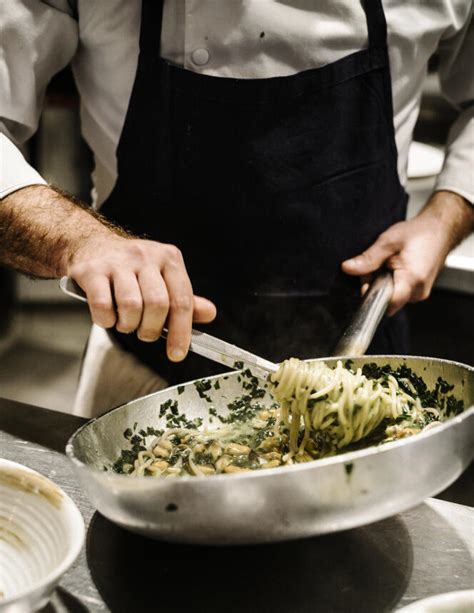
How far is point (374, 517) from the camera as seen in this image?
1.01 meters

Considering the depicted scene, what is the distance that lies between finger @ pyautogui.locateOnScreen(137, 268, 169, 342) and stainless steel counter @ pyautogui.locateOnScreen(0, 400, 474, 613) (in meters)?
0.30

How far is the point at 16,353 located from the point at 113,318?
333 cm

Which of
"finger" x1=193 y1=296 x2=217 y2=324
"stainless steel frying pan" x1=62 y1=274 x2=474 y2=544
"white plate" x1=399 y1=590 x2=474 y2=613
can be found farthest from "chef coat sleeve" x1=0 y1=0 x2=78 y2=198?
"white plate" x1=399 y1=590 x2=474 y2=613

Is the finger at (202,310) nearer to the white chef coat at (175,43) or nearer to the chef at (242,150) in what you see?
the chef at (242,150)

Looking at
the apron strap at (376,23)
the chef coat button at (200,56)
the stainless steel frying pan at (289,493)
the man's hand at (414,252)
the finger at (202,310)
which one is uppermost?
the apron strap at (376,23)

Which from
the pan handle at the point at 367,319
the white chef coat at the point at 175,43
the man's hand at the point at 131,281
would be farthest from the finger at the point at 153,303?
the white chef coat at the point at 175,43

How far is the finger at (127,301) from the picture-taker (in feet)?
4.09

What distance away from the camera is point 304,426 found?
1.32 meters

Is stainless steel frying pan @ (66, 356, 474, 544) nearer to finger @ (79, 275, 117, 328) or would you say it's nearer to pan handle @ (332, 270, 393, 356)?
finger @ (79, 275, 117, 328)

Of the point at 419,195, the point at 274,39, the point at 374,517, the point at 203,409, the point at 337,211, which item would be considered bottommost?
the point at 419,195

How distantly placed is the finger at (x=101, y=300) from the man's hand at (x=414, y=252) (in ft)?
2.69

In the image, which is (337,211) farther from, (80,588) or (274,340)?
(80,588)

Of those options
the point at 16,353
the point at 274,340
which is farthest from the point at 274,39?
the point at 16,353

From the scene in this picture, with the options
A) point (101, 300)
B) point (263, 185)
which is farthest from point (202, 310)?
point (263, 185)
